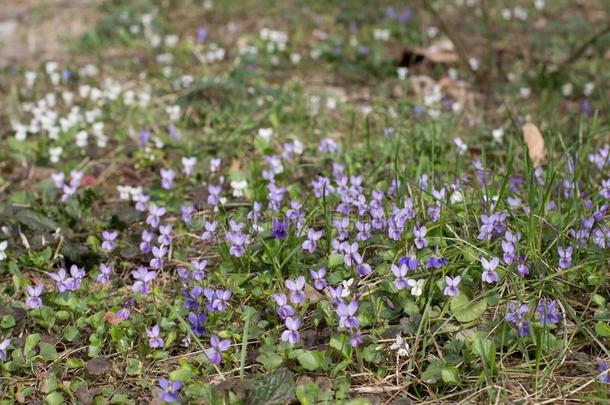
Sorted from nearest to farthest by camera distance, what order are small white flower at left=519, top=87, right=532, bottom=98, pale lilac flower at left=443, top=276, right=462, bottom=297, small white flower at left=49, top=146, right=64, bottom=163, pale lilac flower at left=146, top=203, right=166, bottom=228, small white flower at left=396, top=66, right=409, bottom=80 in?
pale lilac flower at left=443, top=276, right=462, bottom=297
pale lilac flower at left=146, top=203, right=166, bottom=228
small white flower at left=49, top=146, right=64, bottom=163
small white flower at left=519, top=87, right=532, bottom=98
small white flower at left=396, top=66, right=409, bottom=80

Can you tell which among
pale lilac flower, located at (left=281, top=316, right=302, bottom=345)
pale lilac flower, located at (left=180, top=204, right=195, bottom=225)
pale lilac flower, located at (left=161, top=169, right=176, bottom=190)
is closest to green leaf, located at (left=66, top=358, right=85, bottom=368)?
pale lilac flower, located at (left=281, top=316, right=302, bottom=345)

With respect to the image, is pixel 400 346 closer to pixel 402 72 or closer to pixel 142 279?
pixel 142 279

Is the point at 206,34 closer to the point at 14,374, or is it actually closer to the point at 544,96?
the point at 544,96

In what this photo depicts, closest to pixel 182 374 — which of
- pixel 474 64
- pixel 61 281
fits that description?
pixel 61 281

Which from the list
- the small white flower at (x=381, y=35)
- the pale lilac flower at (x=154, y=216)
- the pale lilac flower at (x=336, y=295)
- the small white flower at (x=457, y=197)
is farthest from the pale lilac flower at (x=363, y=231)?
the small white flower at (x=381, y=35)

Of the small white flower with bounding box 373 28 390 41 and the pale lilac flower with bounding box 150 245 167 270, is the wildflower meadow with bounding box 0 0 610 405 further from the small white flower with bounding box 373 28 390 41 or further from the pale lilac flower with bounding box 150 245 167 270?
the small white flower with bounding box 373 28 390 41

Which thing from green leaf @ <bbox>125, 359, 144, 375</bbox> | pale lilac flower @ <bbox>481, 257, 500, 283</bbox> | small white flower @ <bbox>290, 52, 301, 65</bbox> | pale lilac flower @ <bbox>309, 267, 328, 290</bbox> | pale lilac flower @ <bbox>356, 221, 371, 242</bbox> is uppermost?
pale lilac flower @ <bbox>481, 257, 500, 283</bbox>

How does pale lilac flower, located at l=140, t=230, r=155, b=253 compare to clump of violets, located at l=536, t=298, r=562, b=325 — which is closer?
clump of violets, located at l=536, t=298, r=562, b=325
